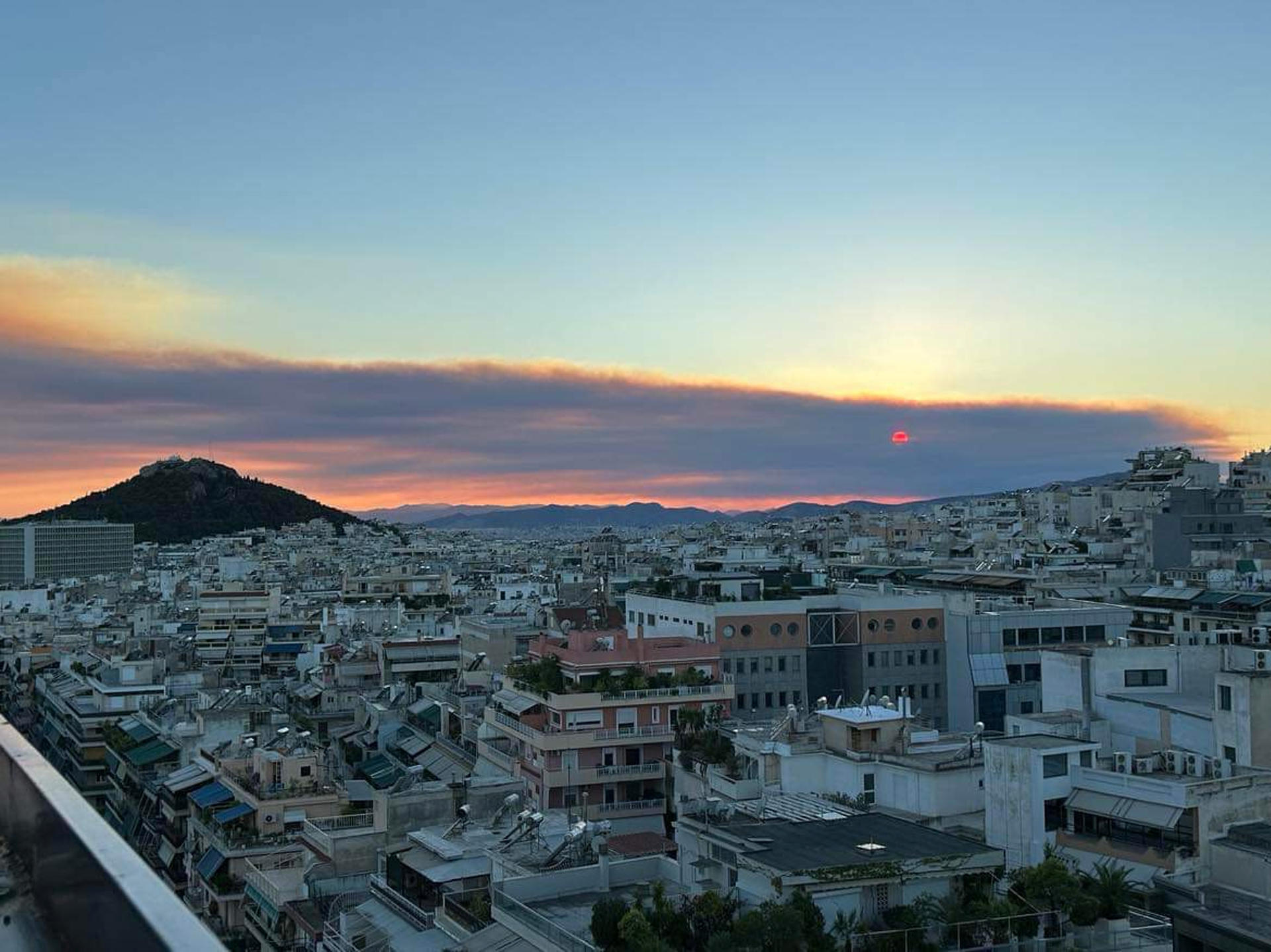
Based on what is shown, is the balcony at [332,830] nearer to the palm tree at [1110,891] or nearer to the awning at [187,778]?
the awning at [187,778]

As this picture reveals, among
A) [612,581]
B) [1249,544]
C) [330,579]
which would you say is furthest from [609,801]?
[330,579]

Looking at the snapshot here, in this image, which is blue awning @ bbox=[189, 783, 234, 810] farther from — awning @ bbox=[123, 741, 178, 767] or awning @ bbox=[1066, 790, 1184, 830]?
awning @ bbox=[1066, 790, 1184, 830]

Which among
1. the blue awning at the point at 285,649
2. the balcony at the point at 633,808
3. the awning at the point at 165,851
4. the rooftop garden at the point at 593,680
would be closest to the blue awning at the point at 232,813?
the awning at the point at 165,851

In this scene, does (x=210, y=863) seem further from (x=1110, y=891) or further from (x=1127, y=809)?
(x=1110, y=891)

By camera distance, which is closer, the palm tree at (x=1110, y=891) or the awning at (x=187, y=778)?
the palm tree at (x=1110, y=891)

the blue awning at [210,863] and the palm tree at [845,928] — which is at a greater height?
the palm tree at [845,928]

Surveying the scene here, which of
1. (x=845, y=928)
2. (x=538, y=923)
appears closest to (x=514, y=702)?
(x=538, y=923)

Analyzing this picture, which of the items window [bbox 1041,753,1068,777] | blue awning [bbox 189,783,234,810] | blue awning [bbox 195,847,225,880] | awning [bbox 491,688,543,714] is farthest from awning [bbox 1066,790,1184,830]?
blue awning [bbox 189,783,234,810]
